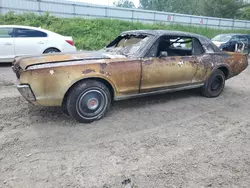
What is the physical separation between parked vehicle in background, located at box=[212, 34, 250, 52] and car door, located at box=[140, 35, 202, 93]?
31.8ft

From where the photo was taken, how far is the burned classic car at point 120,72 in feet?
10.8

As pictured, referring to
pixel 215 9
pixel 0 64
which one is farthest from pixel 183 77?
pixel 215 9

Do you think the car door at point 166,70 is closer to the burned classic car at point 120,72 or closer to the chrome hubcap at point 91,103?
the burned classic car at point 120,72

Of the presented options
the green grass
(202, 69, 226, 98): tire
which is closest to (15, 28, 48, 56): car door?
the green grass

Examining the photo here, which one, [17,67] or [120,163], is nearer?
[120,163]

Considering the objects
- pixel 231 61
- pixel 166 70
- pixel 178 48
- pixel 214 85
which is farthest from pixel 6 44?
pixel 231 61

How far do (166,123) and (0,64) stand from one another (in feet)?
23.3

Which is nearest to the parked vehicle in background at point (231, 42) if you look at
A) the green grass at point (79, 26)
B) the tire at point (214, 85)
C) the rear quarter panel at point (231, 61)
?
the green grass at point (79, 26)

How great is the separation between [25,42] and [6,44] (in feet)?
1.95

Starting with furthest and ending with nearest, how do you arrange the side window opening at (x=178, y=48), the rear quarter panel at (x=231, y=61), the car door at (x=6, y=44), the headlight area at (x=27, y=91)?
the car door at (x=6, y=44)
the rear quarter panel at (x=231, y=61)
the side window opening at (x=178, y=48)
the headlight area at (x=27, y=91)

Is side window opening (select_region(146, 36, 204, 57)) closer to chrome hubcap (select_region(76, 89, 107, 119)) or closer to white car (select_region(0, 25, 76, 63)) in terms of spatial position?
chrome hubcap (select_region(76, 89, 107, 119))

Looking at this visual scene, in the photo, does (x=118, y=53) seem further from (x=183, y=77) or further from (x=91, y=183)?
(x=91, y=183)

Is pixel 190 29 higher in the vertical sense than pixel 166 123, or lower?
higher

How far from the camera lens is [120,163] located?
8.75ft
